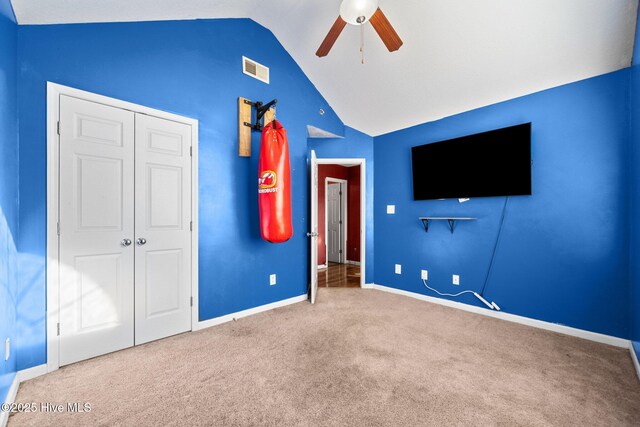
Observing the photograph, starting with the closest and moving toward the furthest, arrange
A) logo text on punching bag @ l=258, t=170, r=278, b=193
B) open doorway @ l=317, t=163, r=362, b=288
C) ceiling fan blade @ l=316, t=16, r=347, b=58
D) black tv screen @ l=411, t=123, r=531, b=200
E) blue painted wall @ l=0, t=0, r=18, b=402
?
1. blue painted wall @ l=0, t=0, r=18, b=402
2. ceiling fan blade @ l=316, t=16, r=347, b=58
3. logo text on punching bag @ l=258, t=170, r=278, b=193
4. black tv screen @ l=411, t=123, r=531, b=200
5. open doorway @ l=317, t=163, r=362, b=288

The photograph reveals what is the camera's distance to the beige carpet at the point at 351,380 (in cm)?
145

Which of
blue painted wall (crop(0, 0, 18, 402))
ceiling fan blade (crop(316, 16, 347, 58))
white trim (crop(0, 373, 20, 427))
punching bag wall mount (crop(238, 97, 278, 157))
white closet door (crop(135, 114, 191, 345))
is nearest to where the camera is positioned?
white trim (crop(0, 373, 20, 427))

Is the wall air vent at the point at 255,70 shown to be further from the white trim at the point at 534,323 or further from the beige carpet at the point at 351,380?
the white trim at the point at 534,323

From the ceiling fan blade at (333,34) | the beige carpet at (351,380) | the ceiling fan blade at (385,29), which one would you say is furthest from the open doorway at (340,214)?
the ceiling fan blade at (385,29)

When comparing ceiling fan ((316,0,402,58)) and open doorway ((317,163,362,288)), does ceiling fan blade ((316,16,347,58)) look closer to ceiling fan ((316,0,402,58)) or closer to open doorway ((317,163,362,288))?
ceiling fan ((316,0,402,58))

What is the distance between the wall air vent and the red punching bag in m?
0.84

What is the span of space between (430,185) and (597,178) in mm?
1503

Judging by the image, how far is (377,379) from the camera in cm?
176

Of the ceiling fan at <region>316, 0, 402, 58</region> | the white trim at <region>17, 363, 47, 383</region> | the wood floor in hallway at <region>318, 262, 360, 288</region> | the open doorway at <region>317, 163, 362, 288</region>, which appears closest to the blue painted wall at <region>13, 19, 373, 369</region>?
the white trim at <region>17, 363, 47, 383</region>

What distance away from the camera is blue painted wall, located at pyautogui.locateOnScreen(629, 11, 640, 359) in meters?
1.94

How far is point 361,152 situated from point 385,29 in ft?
7.38

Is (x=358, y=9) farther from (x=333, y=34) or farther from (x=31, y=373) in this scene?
(x=31, y=373)

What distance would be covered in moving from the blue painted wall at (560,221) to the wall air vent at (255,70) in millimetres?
2220

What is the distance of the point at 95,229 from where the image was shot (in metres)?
2.04
